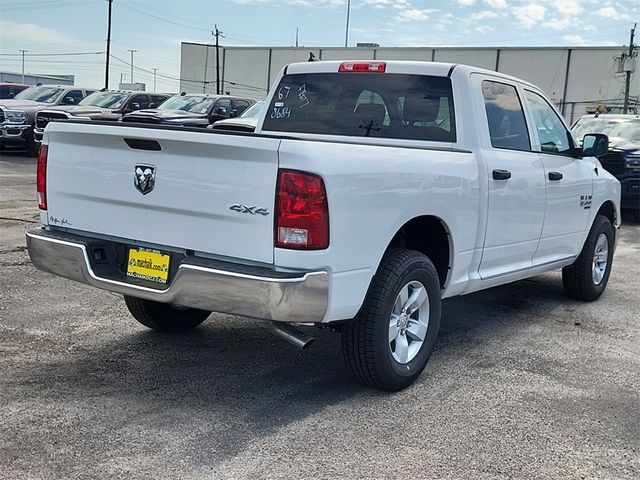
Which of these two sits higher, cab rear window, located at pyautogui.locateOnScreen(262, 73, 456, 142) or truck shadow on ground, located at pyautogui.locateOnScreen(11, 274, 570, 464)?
cab rear window, located at pyautogui.locateOnScreen(262, 73, 456, 142)

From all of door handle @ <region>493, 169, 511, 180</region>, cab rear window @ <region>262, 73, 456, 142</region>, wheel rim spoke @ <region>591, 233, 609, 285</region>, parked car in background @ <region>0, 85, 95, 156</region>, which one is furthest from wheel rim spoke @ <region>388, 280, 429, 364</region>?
parked car in background @ <region>0, 85, 95, 156</region>

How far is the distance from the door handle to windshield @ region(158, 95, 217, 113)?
14248mm

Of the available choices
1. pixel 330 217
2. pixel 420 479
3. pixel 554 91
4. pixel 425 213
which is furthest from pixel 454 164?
pixel 554 91

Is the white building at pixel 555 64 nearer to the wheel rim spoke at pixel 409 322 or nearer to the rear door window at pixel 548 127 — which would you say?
the rear door window at pixel 548 127

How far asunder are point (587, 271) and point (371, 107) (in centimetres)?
280

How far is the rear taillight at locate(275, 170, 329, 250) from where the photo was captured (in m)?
3.49

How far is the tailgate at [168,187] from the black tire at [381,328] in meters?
0.72

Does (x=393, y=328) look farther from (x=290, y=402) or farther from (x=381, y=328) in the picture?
(x=290, y=402)

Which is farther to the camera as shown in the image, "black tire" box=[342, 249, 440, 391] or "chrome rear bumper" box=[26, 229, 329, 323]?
"black tire" box=[342, 249, 440, 391]

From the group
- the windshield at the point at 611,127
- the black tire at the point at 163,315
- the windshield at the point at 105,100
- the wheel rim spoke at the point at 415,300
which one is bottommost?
the black tire at the point at 163,315

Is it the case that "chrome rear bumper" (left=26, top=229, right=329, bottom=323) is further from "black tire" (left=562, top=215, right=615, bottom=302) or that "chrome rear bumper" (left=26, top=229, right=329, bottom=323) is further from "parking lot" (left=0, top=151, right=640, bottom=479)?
"black tire" (left=562, top=215, right=615, bottom=302)

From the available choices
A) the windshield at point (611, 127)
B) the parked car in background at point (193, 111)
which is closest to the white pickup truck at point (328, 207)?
the windshield at point (611, 127)

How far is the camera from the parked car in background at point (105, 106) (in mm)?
17828

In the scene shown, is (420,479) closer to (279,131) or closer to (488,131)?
(488,131)
